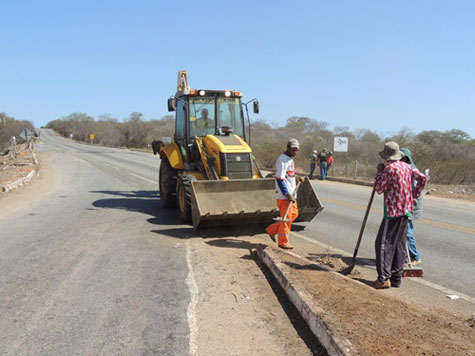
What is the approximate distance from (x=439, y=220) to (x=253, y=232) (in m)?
5.06

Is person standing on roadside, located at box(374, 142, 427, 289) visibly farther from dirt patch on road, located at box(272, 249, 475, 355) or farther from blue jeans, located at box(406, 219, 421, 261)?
blue jeans, located at box(406, 219, 421, 261)

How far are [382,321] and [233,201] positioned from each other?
448 cm

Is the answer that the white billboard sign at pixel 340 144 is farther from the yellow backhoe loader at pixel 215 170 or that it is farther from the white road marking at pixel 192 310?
the white road marking at pixel 192 310

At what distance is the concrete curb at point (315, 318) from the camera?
11.5ft

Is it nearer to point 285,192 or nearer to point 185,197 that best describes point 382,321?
point 285,192

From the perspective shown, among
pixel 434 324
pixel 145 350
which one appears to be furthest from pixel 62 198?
pixel 434 324

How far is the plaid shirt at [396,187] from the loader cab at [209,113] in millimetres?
5127

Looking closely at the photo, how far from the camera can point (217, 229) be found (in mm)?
8672

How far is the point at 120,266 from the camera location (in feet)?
20.4

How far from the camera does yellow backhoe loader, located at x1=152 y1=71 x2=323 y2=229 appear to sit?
8.11 metres

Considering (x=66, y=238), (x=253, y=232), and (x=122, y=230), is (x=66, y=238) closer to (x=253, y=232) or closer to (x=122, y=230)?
(x=122, y=230)

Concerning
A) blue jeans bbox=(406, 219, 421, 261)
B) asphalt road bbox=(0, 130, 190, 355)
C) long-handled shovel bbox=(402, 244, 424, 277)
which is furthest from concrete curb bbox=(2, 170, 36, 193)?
long-handled shovel bbox=(402, 244, 424, 277)

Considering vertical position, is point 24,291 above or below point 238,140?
below

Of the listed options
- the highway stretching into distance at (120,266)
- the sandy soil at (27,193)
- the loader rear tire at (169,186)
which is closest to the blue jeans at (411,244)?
the highway stretching into distance at (120,266)
